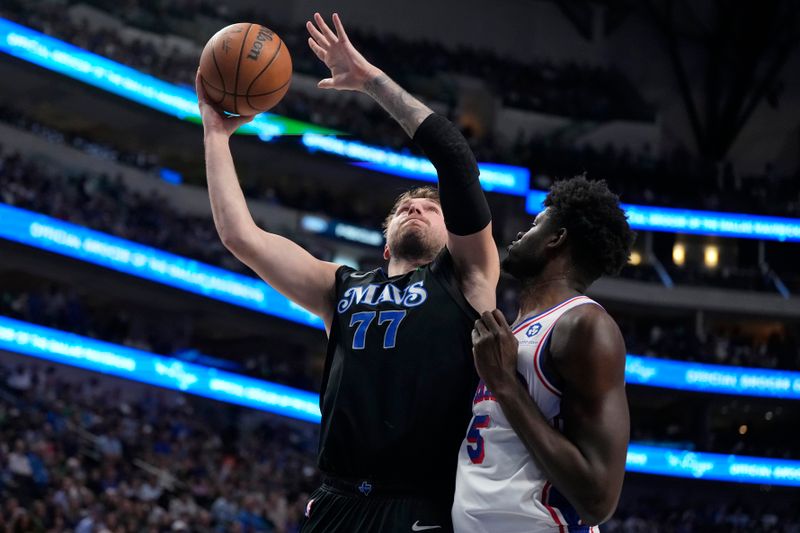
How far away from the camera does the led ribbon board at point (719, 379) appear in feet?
70.0

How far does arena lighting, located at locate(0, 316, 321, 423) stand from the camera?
53.3 feet

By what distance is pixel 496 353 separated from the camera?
266 centimetres

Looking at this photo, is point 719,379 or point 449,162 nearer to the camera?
point 449,162

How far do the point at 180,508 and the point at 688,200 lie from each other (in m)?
16.3

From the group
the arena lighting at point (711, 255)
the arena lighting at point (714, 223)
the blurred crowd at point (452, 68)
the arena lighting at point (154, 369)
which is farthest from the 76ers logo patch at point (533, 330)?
the arena lighting at point (711, 255)

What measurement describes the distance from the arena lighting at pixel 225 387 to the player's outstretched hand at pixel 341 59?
1433 centimetres

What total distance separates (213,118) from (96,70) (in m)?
16.9

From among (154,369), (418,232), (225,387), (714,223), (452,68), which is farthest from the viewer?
(452,68)

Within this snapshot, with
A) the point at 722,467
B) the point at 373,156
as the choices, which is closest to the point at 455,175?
the point at 373,156

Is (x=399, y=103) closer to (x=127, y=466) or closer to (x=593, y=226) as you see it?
(x=593, y=226)

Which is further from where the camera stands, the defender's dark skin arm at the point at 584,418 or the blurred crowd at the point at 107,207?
the blurred crowd at the point at 107,207

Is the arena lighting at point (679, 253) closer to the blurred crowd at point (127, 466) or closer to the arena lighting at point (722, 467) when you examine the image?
the arena lighting at point (722, 467)

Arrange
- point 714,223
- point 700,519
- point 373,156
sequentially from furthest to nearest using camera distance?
point 714,223 < point 373,156 < point 700,519

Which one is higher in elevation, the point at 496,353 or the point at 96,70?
the point at 96,70
